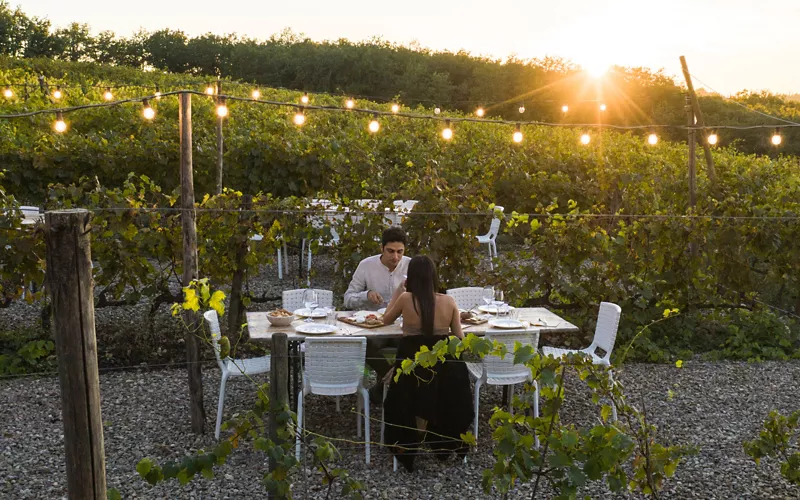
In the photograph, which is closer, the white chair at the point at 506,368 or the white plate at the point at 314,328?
the white chair at the point at 506,368

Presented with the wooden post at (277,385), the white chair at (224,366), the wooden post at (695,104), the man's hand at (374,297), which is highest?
the wooden post at (695,104)

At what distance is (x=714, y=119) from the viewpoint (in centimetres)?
2920

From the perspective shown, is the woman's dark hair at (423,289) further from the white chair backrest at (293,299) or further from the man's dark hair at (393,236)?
the white chair backrest at (293,299)

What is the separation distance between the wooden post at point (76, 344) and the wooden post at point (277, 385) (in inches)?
23.9

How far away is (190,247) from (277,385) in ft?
5.71

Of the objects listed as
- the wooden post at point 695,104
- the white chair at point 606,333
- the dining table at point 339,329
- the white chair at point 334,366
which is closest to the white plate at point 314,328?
the dining table at point 339,329

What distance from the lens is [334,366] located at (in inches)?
169

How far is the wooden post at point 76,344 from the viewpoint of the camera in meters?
2.54

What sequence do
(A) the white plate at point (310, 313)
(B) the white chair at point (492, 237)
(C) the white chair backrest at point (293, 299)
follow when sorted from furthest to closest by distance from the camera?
1. (B) the white chair at point (492, 237)
2. (C) the white chair backrest at point (293, 299)
3. (A) the white plate at point (310, 313)

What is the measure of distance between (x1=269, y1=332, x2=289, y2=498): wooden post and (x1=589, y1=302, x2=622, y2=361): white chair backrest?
2527 mm

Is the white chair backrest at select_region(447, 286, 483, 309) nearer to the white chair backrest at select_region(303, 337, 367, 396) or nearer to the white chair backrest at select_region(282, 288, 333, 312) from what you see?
the white chair backrest at select_region(282, 288, 333, 312)

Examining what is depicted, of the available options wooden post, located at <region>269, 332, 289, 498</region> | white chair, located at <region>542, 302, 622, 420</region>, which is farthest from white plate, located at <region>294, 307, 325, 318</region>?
wooden post, located at <region>269, 332, 289, 498</region>

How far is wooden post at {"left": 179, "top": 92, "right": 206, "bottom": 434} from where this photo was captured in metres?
4.48

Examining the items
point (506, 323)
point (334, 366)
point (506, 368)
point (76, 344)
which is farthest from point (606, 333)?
point (76, 344)
